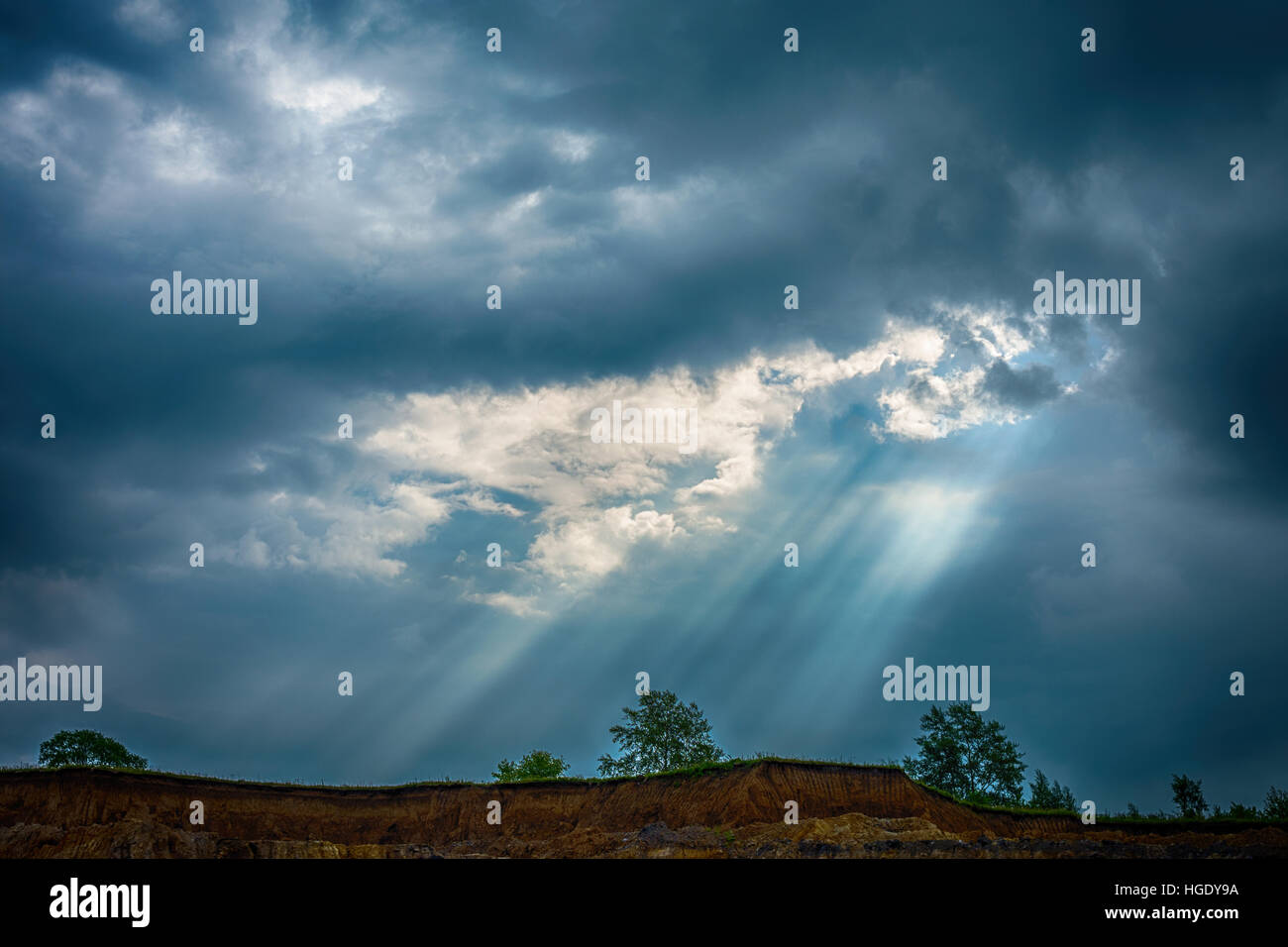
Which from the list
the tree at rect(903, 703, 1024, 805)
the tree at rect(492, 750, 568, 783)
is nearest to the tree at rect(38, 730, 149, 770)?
the tree at rect(492, 750, 568, 783)

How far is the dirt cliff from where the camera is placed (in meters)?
30.3

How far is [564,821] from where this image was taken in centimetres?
4338

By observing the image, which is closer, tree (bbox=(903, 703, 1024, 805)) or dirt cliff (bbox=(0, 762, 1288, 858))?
dirt cliff (bbox=(0, 762, 1288, 858))

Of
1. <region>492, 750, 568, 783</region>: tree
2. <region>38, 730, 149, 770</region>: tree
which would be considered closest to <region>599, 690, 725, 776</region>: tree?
<region>492, 750, 568, 783</region>: tree

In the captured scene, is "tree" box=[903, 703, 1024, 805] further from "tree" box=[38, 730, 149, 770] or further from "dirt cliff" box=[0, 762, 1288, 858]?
"tree" box=[38, 730, 149, 770]

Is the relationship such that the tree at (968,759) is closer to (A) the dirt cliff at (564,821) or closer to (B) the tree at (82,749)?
(A) the dirt cliff at (564,821)

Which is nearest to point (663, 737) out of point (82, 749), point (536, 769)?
point (536, 769)

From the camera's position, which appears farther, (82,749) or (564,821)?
(82,749)

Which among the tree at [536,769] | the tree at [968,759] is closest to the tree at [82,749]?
the tree at [536,769]

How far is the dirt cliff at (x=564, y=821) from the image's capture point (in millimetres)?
30344

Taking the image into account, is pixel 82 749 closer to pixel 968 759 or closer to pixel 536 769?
pixel 536 769

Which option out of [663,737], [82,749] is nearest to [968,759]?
[663,737]
